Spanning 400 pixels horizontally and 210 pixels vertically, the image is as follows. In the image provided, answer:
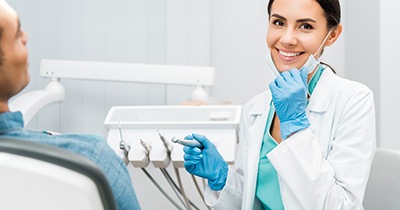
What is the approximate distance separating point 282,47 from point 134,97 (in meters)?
0.85

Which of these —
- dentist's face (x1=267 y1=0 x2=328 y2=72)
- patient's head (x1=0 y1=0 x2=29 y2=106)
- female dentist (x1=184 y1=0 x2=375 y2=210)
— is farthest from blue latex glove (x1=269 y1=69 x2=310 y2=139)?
patient's head (x1=0 y1=0 x2=29 y2=106)

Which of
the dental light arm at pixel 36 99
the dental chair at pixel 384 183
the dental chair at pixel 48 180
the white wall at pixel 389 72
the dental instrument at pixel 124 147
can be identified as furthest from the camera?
the white wall at pixel 389 72

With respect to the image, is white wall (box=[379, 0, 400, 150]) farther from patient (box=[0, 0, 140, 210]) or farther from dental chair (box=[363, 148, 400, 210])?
patient (box=[0, 0, 140, 210])

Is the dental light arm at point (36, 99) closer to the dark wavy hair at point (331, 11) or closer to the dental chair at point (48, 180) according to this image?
the dark wavy hair at point (331, 11)

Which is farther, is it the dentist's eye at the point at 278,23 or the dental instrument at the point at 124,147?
the dental instrument at the point at 124,147

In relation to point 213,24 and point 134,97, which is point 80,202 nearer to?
point 134,97

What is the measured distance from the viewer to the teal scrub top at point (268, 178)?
4.02ft

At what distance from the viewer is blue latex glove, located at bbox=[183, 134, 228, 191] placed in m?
1.26

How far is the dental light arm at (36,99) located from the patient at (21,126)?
0.98 m

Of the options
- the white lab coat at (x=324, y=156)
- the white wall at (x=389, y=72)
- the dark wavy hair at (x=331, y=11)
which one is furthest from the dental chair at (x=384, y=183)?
the white wall at (x=389, y=72)

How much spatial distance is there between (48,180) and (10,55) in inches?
7.7

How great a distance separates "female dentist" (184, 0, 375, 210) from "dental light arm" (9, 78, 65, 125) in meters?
0.62

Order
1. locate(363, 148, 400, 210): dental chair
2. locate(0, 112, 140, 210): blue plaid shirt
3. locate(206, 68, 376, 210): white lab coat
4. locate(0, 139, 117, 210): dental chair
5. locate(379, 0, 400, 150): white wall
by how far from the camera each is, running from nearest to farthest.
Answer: locate(0, 139, 117, 210): dental chair
locate(0, 112, 140, 210): blue plaid shirt
locate(206, 68, 376, 210): white lab coat
locate(363, 148, 400, 210): dental chair
locate(379, 0, 400, 150): white wall

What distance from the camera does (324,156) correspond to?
118 centimetres
